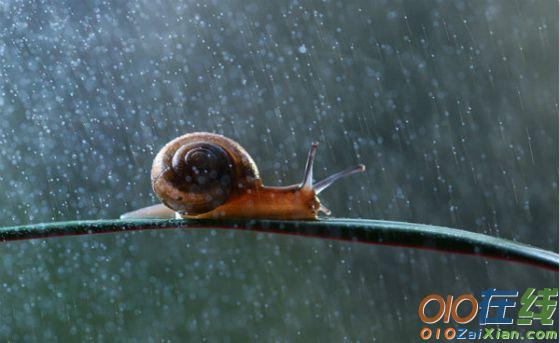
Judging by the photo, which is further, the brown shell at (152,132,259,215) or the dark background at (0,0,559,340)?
the dark background at (0,0,559,340)

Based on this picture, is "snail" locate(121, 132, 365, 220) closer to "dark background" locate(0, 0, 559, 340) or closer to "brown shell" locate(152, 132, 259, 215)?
"brown shell" locate(152, 132, 259, 215)

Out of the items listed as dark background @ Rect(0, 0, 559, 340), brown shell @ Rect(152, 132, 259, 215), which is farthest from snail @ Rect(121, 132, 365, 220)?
dark background @ Rect(0, 0, 559, 340)

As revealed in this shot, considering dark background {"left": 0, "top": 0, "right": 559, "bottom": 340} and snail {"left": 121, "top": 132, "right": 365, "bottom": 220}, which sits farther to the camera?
dark background {"left": 0, "top": 0, "right": 559, "bottom": 340}

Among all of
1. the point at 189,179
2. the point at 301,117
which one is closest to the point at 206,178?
the point at 189,179

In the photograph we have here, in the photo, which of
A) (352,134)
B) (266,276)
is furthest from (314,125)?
(266,276)

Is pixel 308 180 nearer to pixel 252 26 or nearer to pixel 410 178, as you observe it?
pixel 410 178

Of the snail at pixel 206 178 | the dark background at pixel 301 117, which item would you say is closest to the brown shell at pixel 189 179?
the snail at pixel 206 178
